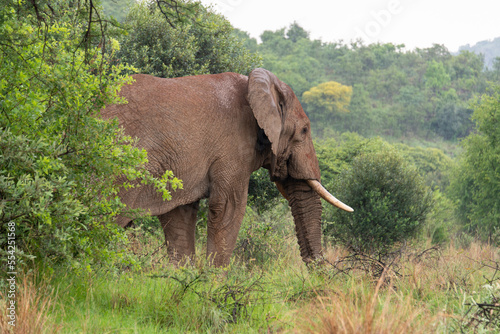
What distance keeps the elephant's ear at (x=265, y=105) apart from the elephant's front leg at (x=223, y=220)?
817 millimetres

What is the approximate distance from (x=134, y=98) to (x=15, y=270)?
2.79 metres

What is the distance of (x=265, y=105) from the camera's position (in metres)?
7.47

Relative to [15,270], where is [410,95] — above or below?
above

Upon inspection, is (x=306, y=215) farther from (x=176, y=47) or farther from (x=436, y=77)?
(x=436, y=77)

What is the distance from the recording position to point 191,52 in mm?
10797

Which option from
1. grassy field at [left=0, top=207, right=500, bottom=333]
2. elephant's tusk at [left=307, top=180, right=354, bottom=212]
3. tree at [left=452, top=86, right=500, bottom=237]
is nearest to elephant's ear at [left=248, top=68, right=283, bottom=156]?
elephant's tusk at [left=307, top=180, right=354, bottom=212]

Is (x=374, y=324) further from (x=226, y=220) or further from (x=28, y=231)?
(x=226, y=220)

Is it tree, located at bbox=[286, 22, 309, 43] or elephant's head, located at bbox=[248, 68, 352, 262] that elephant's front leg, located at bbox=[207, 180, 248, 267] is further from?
tree, located at bbox=[286, 22, 309, 43]

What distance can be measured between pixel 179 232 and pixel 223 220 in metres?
1.05

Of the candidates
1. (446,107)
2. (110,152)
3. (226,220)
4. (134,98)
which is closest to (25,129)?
(110,152)

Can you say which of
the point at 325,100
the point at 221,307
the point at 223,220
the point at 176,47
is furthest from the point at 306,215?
the point at 325,100

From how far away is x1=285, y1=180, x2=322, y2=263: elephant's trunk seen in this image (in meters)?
8.34

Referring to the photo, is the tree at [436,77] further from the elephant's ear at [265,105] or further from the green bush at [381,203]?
the elephant's ear at [265,105]

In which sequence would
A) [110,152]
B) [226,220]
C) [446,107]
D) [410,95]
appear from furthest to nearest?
[410,95] < [446,107] < [226,220] < [110,152]
